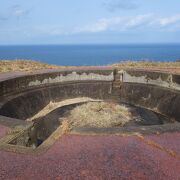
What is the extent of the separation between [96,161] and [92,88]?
1201 centimetres

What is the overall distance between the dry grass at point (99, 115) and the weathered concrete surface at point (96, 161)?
16.1 ft

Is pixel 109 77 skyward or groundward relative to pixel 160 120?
skyward

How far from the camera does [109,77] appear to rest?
58.3 feet

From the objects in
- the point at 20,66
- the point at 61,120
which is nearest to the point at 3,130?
the point at 61,120

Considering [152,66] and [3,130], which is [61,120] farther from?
[152,66]

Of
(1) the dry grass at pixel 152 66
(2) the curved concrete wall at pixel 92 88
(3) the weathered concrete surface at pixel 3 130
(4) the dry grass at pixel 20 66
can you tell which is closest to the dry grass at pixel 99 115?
(2) the curved concrete wall at pixel 92 88

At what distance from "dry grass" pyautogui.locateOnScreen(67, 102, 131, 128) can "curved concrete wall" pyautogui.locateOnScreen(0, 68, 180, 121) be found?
72.6 inches

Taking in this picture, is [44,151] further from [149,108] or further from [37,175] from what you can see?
[149,108]

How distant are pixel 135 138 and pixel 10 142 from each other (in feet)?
11.2

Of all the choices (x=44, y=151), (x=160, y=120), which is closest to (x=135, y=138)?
(x=44, y=151)

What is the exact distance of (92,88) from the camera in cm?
1725

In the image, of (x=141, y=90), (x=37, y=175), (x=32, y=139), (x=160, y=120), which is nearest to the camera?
(x=37, y=175)

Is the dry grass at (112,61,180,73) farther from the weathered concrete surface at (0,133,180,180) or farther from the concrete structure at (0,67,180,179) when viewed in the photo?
the weathered concrete surface at (0,133,180,180)

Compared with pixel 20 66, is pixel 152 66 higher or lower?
higher
